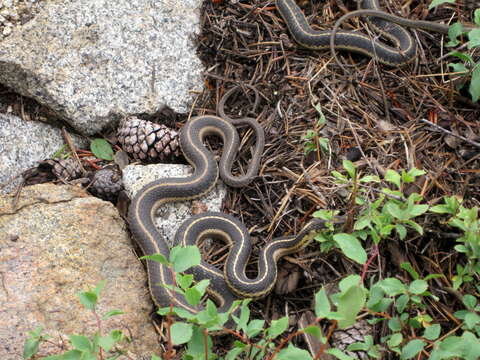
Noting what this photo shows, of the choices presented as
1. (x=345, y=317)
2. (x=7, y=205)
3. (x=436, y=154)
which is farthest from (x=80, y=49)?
(x=345, y=317)

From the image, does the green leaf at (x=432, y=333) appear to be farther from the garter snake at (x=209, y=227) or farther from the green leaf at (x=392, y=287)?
the garter snake at (x=209, y=227)

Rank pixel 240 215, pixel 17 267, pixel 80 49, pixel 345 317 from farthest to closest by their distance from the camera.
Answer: pixel 80 49 < pixel 240 215 < pixel 17 267 < pixel 345 317

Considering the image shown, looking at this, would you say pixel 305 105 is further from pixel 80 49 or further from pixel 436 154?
pixel 80 49

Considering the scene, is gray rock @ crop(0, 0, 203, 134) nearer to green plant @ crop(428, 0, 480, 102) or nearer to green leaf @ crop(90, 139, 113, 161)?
green leaf @ crop(90, 139, 113, 161)

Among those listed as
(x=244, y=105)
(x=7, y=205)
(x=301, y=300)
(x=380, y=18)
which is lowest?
(x=301, y=300)

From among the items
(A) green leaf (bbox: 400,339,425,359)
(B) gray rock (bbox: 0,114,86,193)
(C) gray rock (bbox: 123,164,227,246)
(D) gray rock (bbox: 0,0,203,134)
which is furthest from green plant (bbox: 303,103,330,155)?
(B) gray rock (bbox: 0,114,86,193)

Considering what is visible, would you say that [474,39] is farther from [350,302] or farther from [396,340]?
[350,302]

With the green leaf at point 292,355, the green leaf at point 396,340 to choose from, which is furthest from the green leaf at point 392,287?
the green leaf at point 292,355
